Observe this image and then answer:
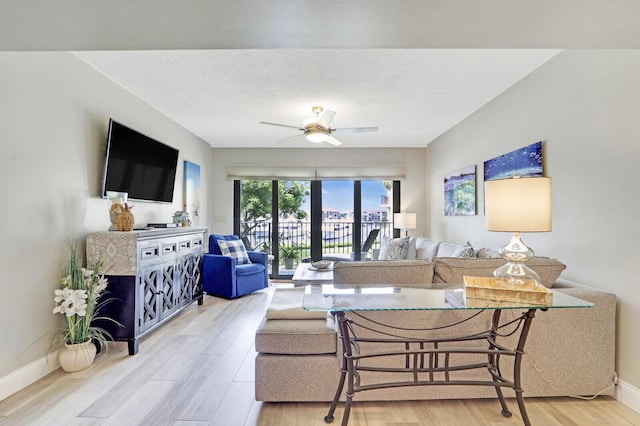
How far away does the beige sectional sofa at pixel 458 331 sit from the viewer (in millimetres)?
1931

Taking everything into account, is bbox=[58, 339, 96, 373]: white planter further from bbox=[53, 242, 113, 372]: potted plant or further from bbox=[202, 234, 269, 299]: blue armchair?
bbox=[202, 234, 269, 299]: blue armchair

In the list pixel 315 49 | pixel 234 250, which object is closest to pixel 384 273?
pixel 315 49

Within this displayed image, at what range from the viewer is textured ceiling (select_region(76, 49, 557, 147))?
8.54ft

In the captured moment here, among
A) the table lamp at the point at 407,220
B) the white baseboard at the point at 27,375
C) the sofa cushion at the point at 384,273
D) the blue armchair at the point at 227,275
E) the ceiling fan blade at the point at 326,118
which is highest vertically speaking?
the ceiling fan blade at the point at 326,118

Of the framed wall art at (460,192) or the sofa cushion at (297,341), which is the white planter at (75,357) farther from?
the framed wall art at (460,192)

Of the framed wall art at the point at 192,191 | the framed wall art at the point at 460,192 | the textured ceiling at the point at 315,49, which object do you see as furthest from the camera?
the framed wall art at the point at 192,191

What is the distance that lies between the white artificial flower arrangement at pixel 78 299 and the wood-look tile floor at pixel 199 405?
0.26 meters

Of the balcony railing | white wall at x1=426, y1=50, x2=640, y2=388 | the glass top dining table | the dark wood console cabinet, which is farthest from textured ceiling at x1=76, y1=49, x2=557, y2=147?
the balcony railing

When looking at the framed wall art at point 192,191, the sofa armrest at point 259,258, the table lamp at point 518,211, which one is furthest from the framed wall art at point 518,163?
the framed wall art at point 192,191

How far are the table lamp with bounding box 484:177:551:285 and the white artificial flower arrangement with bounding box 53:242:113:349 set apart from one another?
9.53 ft

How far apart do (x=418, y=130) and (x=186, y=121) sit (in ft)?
11.0

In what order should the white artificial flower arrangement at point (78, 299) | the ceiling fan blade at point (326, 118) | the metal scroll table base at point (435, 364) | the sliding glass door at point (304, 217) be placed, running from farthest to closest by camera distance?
the sliding glass door at point (304, 217) → the ceiling fan blade at point (326, 118) → the white artificial flower arrangement at point (78, 299) → the metal scroll table base at point (435, 364)

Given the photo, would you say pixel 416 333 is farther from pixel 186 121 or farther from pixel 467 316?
pixel 186 121

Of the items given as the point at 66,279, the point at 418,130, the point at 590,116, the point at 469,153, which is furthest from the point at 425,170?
the point at 66,279
